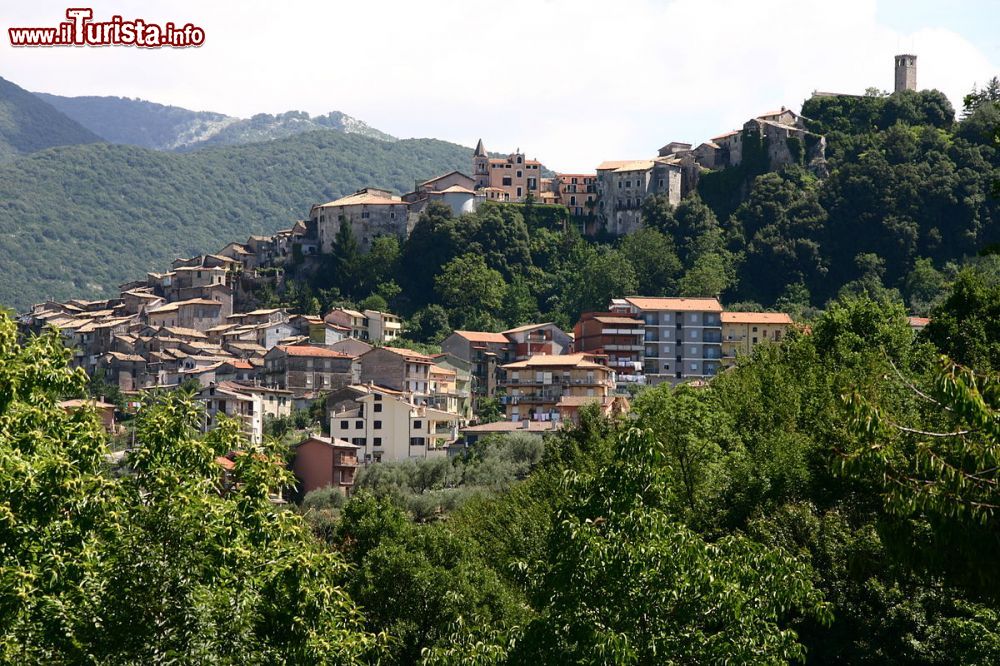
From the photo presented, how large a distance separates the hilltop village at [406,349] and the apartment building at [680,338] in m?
0.12

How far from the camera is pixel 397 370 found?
11606 centimetres

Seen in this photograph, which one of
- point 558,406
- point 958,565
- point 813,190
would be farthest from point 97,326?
point 958,565

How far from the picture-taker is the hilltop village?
349ft

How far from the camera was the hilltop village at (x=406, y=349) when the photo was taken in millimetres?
106500

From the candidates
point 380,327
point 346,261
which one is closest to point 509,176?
point 346,261

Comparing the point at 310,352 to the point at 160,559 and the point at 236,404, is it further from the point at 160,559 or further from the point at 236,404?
the point at 160,559

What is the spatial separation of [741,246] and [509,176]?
28.0m

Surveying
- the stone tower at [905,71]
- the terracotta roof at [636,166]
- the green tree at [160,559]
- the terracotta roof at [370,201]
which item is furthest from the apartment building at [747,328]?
the green tree at [160,559]

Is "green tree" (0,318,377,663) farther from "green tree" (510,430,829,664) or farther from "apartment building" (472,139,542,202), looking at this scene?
"apartment building" (472,139,542,202)

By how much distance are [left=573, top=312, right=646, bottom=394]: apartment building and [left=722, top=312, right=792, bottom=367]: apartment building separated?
627 cm

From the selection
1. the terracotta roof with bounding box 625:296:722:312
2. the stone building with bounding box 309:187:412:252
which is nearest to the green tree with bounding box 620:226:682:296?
the terracotta roof with bounding box 625:296:722:312

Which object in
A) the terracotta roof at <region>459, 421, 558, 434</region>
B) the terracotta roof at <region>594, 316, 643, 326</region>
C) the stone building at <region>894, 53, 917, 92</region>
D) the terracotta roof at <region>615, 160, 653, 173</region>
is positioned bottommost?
the terracotta roof at <region>459, 421, 558, 434</region>

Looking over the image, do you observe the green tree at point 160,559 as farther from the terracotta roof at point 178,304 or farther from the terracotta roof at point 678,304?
the terracotta roof at point 178,304

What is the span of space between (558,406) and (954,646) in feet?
A: 259
